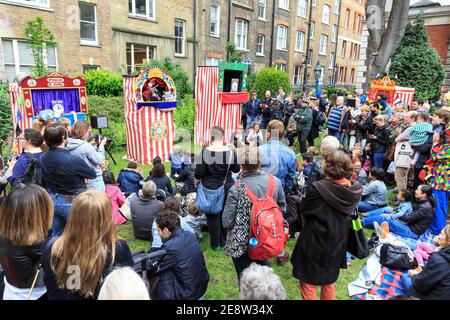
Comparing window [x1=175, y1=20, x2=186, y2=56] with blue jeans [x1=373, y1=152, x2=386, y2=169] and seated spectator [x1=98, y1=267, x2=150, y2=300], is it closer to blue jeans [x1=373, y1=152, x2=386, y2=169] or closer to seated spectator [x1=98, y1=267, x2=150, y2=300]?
blue jeans [x1=373, y1=152, x2=386, y2=169]

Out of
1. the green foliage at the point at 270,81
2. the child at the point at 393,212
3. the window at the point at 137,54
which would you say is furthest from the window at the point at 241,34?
the child at the point at 393,212

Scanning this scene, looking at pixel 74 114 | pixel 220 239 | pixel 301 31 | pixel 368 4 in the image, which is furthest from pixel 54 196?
pixel 301 31

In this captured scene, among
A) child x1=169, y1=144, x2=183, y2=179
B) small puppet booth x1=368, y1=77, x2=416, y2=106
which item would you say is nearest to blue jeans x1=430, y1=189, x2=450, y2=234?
child x1=169, y1=144, x2=183, y2=179

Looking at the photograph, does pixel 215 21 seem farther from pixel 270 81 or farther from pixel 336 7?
pixel 336 7

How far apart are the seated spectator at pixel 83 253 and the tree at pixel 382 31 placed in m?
14.7

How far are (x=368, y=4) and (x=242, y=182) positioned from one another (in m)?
14.5

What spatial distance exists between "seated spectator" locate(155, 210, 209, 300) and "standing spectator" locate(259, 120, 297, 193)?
180cm

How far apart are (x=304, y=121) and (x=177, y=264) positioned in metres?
7.08

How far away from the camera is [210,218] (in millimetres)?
4375

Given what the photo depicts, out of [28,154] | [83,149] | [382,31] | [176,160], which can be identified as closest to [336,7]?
[382,31]

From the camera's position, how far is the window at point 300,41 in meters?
28.6

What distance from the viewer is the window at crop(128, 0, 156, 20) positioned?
16.5m

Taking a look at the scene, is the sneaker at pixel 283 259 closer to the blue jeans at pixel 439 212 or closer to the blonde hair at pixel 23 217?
the blue jeans at pixel 439 212

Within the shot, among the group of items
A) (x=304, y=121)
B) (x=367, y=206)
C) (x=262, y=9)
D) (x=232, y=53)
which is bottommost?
(x=367, y=206)
